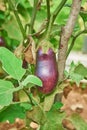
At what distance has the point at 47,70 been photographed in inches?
33.7

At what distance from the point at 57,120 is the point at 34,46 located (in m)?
0.17

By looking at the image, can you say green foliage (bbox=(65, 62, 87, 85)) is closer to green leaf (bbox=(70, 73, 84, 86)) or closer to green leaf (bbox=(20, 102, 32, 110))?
green leaf (bbox=(70, 73, 84, 86))

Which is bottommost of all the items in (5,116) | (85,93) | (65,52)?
(85,93)

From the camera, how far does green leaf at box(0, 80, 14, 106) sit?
71 centimetres

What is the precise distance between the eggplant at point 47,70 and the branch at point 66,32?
0.22 feet

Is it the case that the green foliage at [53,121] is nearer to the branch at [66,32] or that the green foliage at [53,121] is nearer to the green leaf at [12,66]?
the branch at [66,32]

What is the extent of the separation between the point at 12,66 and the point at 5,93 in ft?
0.17

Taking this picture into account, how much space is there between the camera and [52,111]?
96 cm

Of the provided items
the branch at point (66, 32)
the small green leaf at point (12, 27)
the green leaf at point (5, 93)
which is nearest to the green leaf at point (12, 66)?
the green leaf at point (5, 93)

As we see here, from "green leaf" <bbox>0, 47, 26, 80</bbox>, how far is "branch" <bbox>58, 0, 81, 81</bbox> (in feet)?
0.60

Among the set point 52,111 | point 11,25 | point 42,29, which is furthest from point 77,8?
point 11,25

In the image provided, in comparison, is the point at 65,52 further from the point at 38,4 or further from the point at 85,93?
the point at 85,93

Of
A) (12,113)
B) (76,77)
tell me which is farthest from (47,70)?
(12,113)

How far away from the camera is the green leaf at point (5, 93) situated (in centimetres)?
71
